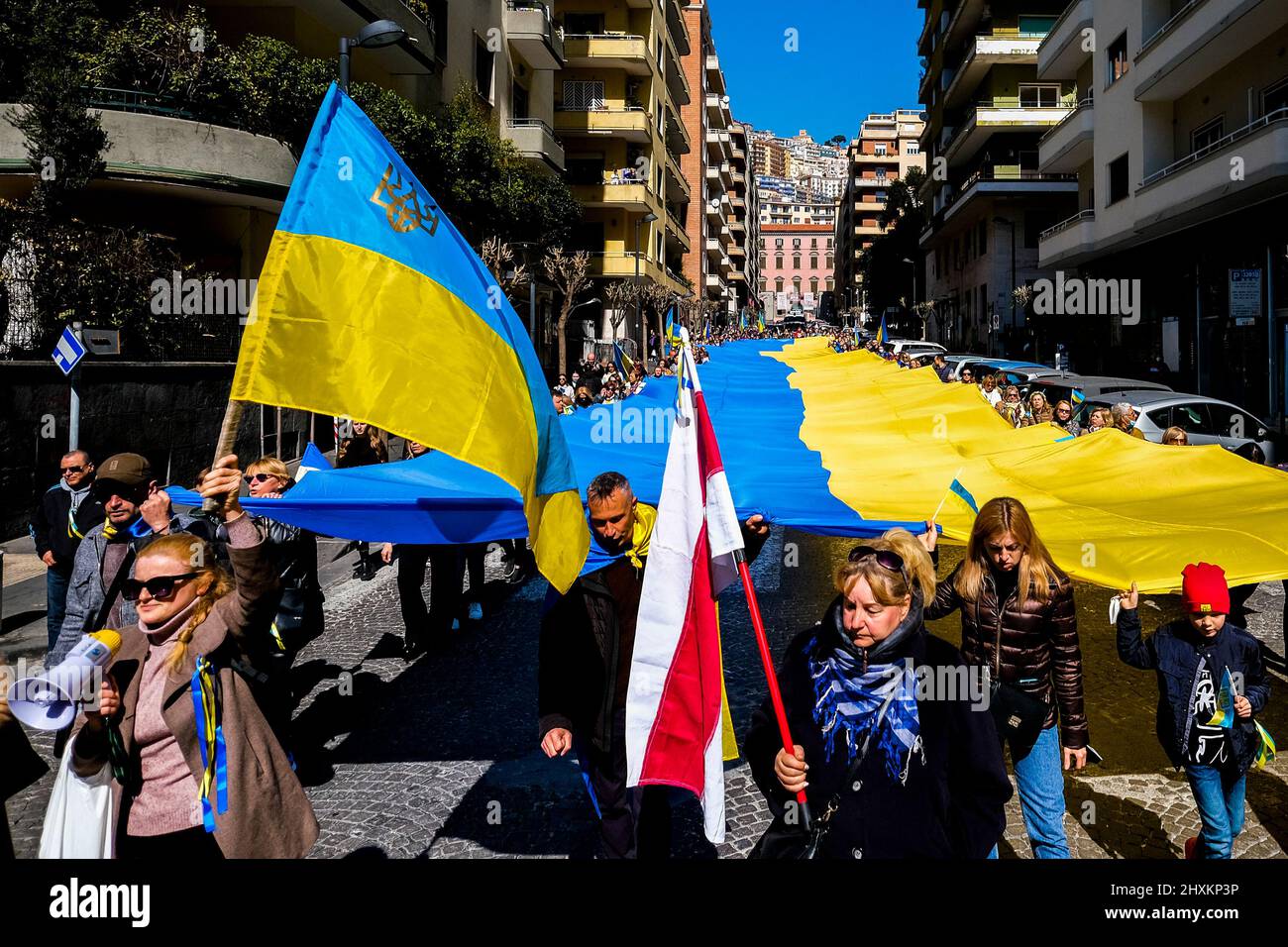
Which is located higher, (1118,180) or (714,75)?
(714,75)

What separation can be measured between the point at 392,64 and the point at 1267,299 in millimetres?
20746

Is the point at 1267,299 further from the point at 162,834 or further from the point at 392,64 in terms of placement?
the point at 162,834

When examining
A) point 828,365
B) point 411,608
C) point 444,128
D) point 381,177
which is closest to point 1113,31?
point 444,128

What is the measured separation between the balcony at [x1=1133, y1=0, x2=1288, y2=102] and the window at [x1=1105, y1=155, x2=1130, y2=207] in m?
2.09

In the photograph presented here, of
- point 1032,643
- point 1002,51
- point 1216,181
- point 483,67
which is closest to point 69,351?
point 1032,643

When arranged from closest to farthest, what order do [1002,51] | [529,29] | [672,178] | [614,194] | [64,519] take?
[64,519] < [529,29] < [1002,51] < [614,194] < [672,178]

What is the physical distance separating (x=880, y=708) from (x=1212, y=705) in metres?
2.02

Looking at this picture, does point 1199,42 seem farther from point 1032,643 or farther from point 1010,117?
point 1010,117

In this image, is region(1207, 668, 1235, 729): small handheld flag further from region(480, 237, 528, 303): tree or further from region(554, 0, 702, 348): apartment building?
region(554, 0, 702, 348): apartment building

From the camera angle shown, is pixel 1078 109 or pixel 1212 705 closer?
pixel 1212 705

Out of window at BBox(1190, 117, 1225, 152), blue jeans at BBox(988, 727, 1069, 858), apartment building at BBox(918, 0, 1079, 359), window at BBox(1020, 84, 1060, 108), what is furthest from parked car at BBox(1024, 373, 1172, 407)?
window at BBox(1020, 84, 1060, 108)

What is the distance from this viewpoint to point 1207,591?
415 cm

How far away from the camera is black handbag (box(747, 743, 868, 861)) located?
3.01 metres
